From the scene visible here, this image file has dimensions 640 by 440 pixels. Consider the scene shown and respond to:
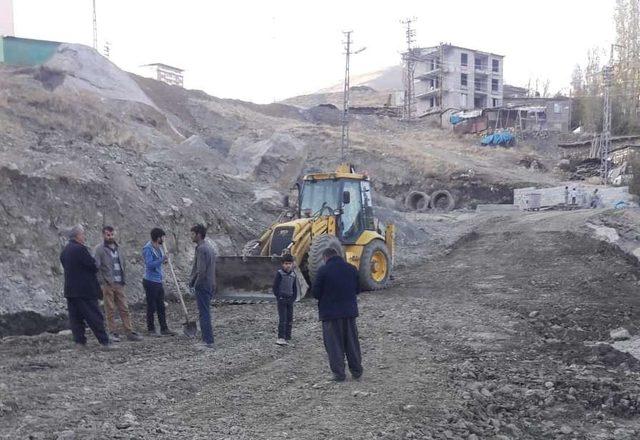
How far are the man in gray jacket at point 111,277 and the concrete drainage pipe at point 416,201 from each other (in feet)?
85.1

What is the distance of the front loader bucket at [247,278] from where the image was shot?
12414 mm

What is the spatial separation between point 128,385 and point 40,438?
67.8 inches

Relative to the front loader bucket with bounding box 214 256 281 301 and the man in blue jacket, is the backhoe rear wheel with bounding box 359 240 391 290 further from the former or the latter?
the man in blue jacket

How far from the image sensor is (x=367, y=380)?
7.38 meters

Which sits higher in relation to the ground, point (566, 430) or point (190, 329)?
point (190, 329)

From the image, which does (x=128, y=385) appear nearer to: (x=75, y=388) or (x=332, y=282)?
(x=75, y=388)

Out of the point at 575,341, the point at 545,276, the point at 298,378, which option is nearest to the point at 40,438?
the point at 298,378

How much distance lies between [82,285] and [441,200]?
2838 centimetres

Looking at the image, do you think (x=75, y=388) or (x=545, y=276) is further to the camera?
(x=545, y=276)

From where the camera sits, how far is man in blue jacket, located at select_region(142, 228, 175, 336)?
9.95 metres

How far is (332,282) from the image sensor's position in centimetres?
729

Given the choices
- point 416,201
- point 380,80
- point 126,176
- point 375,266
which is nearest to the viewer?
point 375,266

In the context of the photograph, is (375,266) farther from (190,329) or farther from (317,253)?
(190,329)

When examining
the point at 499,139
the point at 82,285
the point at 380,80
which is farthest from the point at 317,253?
the point at 380,80
